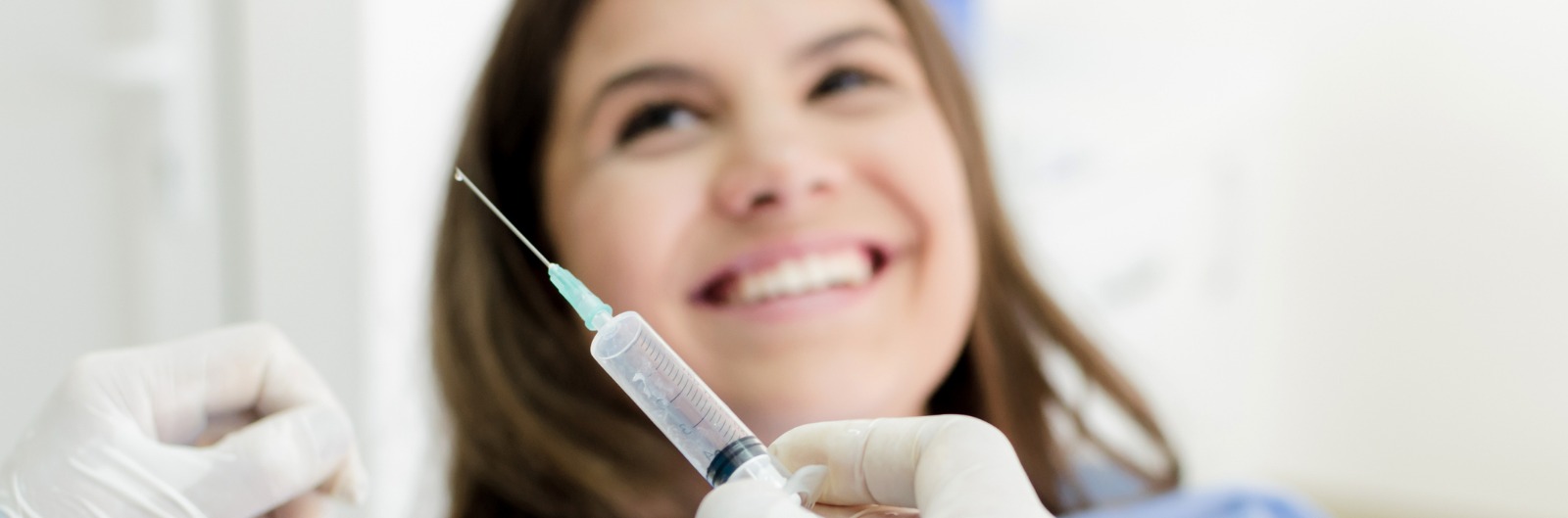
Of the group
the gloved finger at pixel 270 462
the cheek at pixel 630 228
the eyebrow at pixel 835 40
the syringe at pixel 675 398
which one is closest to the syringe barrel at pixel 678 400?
the syringe at pixel 675 398

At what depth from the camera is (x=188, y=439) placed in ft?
2.62

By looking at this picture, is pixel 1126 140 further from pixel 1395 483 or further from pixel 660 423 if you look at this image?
pixel 660 423

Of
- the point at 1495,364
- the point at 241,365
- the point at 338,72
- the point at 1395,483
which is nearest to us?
the point at 241,365

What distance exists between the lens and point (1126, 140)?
206 centimetres

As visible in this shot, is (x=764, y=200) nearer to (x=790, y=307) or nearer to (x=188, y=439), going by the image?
(x=790, y=307)

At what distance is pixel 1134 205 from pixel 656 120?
4.06 feet

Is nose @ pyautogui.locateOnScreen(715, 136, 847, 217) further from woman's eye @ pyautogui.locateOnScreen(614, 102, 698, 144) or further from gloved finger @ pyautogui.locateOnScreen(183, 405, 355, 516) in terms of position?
gloved finger @ pyautogui.locateOnScreen(183, 405, 355, 516)

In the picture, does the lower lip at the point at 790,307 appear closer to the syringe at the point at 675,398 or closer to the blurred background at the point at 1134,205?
the blurred background at the point at 1134,205

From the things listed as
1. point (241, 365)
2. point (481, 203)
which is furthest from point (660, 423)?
point (481, 203)

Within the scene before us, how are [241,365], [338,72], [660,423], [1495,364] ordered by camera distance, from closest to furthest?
1. [660,423]
2. [241,365]
3. [338,72]
4. [1495,364]

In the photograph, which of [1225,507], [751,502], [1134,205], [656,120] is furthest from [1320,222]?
[751,502]

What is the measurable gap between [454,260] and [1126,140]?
132cm

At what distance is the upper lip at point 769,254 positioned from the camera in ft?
3.66

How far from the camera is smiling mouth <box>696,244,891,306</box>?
3.70 ft
